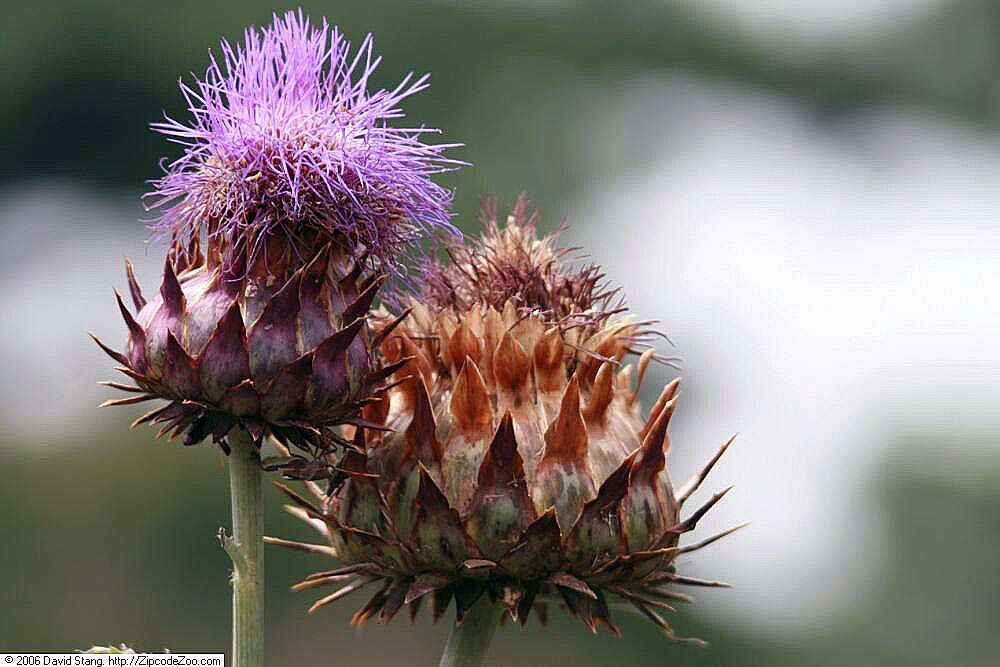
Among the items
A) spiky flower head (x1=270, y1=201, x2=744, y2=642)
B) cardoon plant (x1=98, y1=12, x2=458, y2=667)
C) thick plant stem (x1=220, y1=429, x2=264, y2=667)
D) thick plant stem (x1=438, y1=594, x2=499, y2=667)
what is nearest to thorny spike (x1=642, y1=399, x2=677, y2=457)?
spiky flower head (x1=270, y1=201, x2=744, y2=642)

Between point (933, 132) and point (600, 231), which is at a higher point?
point (933, 132)

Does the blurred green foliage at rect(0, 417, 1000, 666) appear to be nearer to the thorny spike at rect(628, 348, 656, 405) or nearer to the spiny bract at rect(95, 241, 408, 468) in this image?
the thorny spike at rect(628, 348, 656, 405)

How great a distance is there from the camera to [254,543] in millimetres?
3354

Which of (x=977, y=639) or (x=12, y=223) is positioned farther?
(x=12, y=223)

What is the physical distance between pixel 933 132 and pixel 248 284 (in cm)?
2907

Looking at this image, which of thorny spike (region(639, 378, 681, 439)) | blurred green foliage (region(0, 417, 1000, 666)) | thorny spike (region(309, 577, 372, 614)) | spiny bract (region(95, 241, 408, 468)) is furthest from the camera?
blurred green foliage (region(0, 417, 1000, 666))

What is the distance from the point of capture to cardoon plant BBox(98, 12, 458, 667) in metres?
3.20

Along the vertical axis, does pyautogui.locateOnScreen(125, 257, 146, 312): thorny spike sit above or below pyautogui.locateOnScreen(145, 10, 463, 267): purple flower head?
below

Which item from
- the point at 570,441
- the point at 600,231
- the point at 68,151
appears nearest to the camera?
the point at 570,441

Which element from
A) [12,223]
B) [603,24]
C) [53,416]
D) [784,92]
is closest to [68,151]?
[12,223]

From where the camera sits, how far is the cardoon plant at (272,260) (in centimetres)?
320

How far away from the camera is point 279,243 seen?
333cm

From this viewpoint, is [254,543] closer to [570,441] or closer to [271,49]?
[570,441]

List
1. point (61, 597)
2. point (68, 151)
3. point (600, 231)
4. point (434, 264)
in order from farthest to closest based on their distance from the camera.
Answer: point (68, 151) < point (600, 231) < point (61, 597) < point (434, 264)
